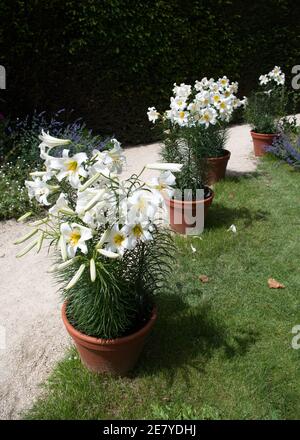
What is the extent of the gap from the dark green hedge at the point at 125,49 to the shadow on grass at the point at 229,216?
2980mm

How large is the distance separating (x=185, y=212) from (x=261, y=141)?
2.54 meters

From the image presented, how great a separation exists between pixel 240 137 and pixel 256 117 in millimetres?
1138

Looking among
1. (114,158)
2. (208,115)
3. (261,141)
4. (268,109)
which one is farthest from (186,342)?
(268,109)

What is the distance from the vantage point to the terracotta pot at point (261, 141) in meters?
5.49

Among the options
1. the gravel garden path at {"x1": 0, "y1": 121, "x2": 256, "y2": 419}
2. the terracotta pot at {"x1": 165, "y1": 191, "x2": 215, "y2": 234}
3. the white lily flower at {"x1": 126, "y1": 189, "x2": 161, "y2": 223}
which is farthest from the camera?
the terracotta pot at {"x1": 165, "y1": 191, "x2": 215, "y2": 234}

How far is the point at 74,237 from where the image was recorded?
174cm

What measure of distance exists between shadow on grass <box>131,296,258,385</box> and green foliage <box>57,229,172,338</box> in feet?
0.92

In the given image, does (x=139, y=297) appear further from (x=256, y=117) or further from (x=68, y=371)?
(x=256, y=117)

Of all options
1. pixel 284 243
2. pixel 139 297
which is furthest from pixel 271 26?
pixel 139 297

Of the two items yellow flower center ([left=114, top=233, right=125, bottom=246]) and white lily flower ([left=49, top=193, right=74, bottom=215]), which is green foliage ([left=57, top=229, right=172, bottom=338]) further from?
white lily flower ([left=49, top=193, right=74, bottom=215])

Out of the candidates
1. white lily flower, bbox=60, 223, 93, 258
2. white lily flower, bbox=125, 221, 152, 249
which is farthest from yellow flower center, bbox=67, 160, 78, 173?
white lily flower, bbox=125, 221, 152, 249

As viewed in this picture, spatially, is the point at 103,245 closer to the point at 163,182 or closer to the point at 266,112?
the point at 163,182

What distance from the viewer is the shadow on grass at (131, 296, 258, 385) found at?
231 cm

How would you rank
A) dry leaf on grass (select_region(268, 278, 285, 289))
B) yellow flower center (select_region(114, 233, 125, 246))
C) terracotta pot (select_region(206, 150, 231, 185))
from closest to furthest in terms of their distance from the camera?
yellow flower center (select_region(114, 233, 125, 246)) → dry leaf on grass (select_region(268, 278, 285, 289)) → terracotta pot (select_region(206, 150, 231, 185))
